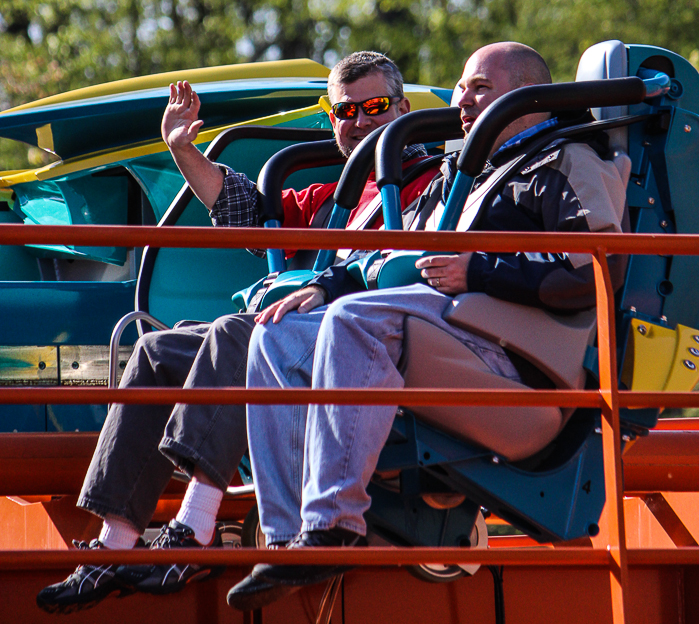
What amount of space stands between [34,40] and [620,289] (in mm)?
11442

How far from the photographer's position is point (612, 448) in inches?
66.0

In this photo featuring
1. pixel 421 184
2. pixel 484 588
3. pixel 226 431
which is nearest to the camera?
pixel 226 431

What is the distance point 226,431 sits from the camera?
204 centimetres

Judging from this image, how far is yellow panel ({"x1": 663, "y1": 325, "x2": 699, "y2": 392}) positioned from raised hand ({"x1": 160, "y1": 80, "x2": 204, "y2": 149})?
1504 mm

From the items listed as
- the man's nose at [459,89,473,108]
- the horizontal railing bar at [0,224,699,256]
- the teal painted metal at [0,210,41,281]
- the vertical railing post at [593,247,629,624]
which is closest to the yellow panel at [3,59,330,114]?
the teal painted metal at [0,210,41,281]

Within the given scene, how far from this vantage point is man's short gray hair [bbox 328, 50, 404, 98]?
2.94 meters

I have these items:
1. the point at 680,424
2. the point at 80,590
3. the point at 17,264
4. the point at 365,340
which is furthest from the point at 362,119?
the point at 17,264

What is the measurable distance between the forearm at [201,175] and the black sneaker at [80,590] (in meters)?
1.34

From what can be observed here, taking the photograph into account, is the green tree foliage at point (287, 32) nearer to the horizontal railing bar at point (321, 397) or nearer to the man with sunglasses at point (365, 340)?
the man with sunglasses at point (365, 340)

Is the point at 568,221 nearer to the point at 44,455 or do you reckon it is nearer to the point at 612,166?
the point at 612,166

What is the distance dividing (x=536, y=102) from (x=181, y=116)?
120 centimetres

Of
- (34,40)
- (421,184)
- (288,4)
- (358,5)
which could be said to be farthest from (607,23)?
(421,184)

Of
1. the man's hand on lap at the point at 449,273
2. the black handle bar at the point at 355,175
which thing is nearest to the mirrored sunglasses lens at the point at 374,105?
the black handle bar at the point at 355,175

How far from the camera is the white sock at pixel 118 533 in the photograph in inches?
80.8
